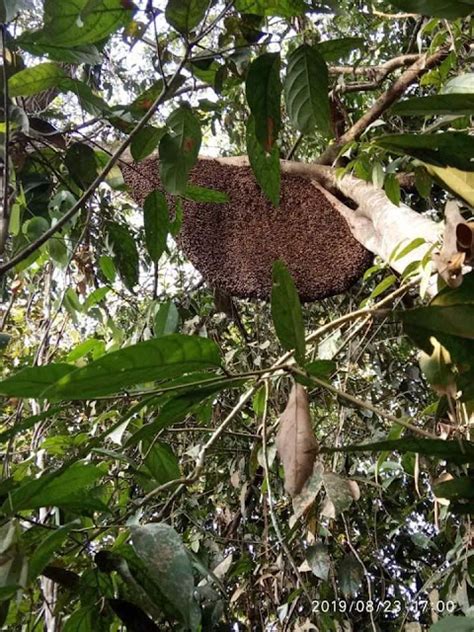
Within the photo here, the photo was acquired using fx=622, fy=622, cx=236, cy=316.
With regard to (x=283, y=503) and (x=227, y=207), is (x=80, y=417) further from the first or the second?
(x=227, y=207)

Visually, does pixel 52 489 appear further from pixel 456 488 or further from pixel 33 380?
pixel 456 488

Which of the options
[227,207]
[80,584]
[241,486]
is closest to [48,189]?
[80,584]

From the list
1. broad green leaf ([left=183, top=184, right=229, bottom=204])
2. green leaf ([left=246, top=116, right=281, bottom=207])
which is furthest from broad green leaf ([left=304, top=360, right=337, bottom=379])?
broad green leaf ([left=183, top=184, right=229, bottom=204])

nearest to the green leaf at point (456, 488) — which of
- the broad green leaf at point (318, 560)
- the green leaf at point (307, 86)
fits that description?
A: the green leaf at point (307, 86)

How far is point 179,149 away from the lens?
73 cm

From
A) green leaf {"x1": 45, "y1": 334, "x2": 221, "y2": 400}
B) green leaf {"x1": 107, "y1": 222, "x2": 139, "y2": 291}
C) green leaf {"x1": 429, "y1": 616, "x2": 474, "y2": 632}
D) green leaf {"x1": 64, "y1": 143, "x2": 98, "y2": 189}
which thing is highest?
green leaf {"x1": 64, "y1": 143, "x2": 98, "y2": 189}

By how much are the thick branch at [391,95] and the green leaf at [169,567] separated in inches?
55.3

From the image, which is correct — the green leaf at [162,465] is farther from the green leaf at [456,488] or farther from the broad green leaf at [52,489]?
the green leaf at [456,488]

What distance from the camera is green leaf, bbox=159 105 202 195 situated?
725 mm

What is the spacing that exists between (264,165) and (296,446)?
43cm

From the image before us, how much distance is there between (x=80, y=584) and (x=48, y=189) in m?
0.70

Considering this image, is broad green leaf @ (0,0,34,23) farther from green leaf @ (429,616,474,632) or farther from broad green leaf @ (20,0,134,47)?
green leaf @ (429,616,474,632)

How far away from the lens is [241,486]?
1.78 m

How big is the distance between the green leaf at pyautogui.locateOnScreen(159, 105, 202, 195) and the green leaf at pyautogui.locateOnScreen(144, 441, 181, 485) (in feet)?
1.10
